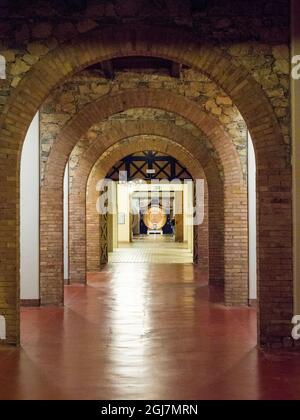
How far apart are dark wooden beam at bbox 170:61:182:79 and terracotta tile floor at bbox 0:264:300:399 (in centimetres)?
475

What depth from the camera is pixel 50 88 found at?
750 cm

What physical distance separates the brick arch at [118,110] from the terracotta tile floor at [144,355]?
2.26 ft

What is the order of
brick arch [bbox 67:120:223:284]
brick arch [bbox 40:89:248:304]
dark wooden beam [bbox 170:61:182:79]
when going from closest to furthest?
1. dark wooden beam [bbox 170:61:182:79]
2. brick arch [bbox 40:89:248:304]
3. brick arch [bbox 67:120:223:284]

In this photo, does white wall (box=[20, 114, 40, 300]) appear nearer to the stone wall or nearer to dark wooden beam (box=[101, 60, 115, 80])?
the stone wall

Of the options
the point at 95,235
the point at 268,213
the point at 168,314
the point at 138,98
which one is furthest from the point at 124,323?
the point at 95,235

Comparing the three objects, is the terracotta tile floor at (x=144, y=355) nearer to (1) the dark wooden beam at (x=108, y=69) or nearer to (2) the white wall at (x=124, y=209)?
(1) the dark wooden beam at (x=108, y=69)

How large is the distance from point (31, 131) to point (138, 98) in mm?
2357

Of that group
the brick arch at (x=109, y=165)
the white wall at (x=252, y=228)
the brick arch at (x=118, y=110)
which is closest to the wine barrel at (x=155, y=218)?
the brick arch at (x=109, y=165)

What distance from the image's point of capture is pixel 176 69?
10.8m

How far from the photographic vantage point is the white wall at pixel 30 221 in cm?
1077

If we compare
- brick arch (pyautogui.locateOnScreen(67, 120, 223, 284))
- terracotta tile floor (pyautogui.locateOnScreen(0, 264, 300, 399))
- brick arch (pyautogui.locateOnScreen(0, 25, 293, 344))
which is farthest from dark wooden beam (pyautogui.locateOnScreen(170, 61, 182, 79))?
terracotta tile floor (pyautogui.locateOnScreen(0, 264, 300, 399))

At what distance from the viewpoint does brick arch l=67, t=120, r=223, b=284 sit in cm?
1378
